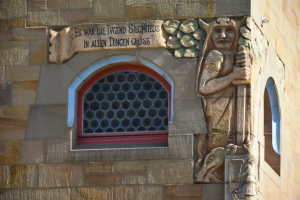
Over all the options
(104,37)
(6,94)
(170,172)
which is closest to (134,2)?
(104,37)

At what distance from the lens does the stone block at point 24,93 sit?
46.2 feet

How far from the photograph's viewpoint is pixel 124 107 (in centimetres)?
1406

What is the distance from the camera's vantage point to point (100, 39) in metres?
14.0

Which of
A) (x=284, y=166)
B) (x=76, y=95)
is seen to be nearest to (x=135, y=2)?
(x=76, y=95)

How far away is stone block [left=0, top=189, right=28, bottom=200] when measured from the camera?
13.8m

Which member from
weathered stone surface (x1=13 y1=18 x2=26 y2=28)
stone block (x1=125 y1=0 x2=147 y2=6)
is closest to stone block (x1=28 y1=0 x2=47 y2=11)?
weathered stone surface (x1=13 y1=18 x2=26 y2=28)

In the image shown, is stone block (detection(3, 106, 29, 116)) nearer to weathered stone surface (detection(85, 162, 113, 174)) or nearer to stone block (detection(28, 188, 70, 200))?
stone block (detection(28, 188, 70, 200))

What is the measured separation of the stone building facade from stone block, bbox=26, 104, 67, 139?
0.05ft

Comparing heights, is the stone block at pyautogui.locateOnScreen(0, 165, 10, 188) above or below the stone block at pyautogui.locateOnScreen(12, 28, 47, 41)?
below

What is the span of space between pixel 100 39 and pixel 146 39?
78cm

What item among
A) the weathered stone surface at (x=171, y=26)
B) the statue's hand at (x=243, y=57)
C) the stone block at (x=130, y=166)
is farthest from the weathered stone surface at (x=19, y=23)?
the statue's hand at (x=243, y=57)

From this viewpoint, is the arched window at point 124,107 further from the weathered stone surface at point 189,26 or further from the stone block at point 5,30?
the stone block at point 5,30

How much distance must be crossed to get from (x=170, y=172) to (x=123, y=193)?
0.83m

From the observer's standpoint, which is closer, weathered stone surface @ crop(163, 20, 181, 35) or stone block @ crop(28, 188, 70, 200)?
stone block @ crop(28, 188, 70, 200)
